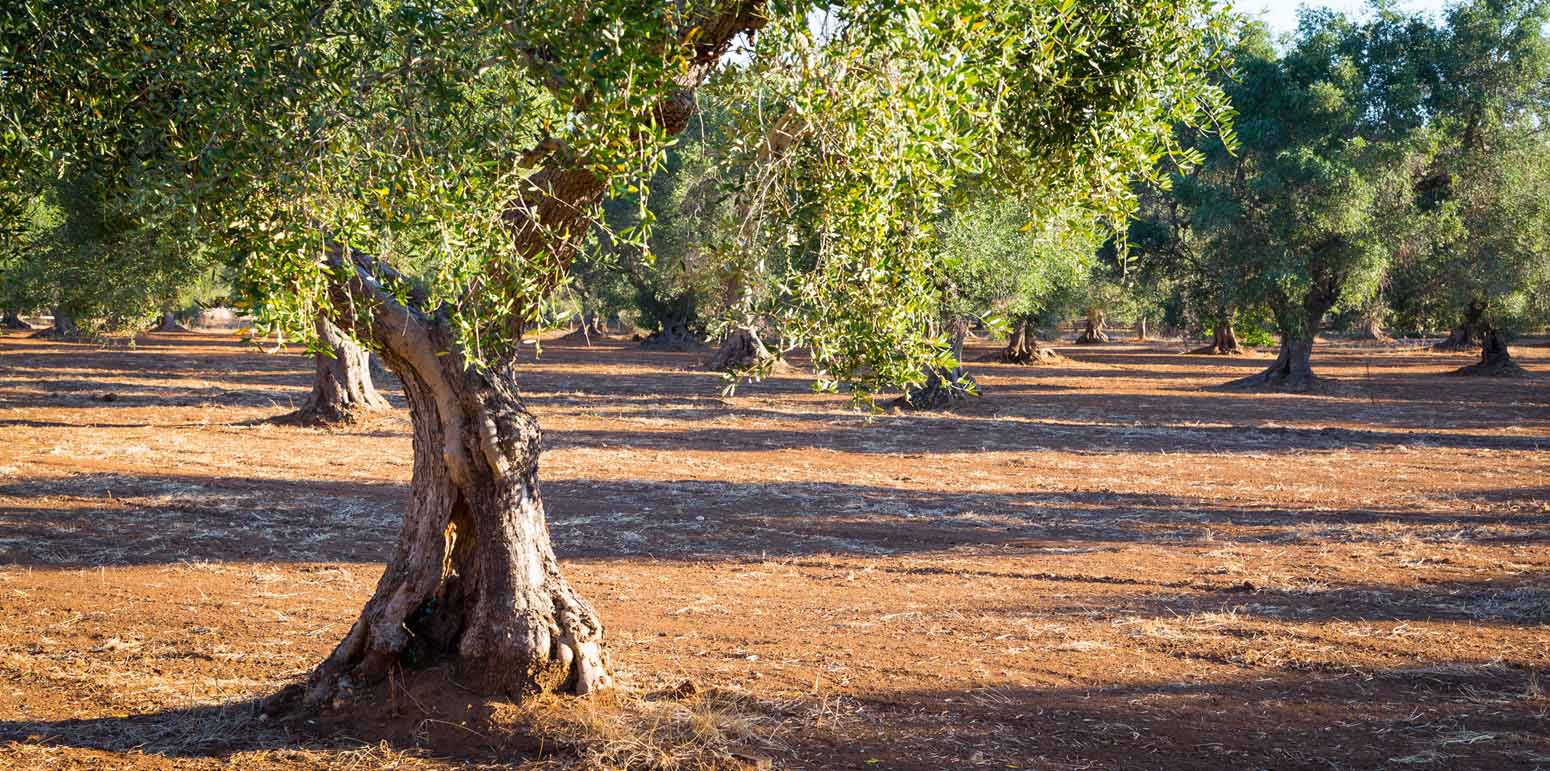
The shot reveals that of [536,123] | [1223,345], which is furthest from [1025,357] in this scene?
[536,123]

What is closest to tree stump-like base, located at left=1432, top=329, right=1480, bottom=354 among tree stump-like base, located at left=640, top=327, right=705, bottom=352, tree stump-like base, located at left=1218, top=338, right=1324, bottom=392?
tree stump-like base, located at left=1218, top=338, right=1324, bottom=392

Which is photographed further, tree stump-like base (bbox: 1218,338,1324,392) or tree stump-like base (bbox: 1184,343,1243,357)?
tree stump-like base (bbox: 1184,343,1243,357)

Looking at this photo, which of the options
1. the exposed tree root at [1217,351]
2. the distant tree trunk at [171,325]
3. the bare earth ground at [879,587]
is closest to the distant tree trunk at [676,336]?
the exposed tree root at [1217,351]

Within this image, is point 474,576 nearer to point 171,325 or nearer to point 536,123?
point 536,123

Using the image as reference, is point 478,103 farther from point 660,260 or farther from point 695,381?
point 660,260

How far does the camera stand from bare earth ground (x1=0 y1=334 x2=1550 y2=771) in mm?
6801

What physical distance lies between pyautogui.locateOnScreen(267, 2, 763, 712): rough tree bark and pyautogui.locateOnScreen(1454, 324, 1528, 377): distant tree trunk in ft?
137

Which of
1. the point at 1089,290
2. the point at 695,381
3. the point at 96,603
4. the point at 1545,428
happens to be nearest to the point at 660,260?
the point at 695,381

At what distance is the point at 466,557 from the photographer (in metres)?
7.08

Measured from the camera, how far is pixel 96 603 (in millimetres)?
9625

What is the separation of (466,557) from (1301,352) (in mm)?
34068

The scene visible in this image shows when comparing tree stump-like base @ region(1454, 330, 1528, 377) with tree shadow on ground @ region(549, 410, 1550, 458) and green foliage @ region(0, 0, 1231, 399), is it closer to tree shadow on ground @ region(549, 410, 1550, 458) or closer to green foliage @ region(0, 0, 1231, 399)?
tree shadow on ground @ region(549, 410, 1550, 458)

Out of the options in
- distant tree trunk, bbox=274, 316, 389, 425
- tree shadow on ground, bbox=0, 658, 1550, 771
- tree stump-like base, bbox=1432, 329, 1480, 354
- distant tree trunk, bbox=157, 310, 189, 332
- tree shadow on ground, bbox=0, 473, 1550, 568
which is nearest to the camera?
tree shadow on ground, bbox=0, 658, 1550, 771

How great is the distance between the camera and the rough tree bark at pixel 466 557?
21.7ft
